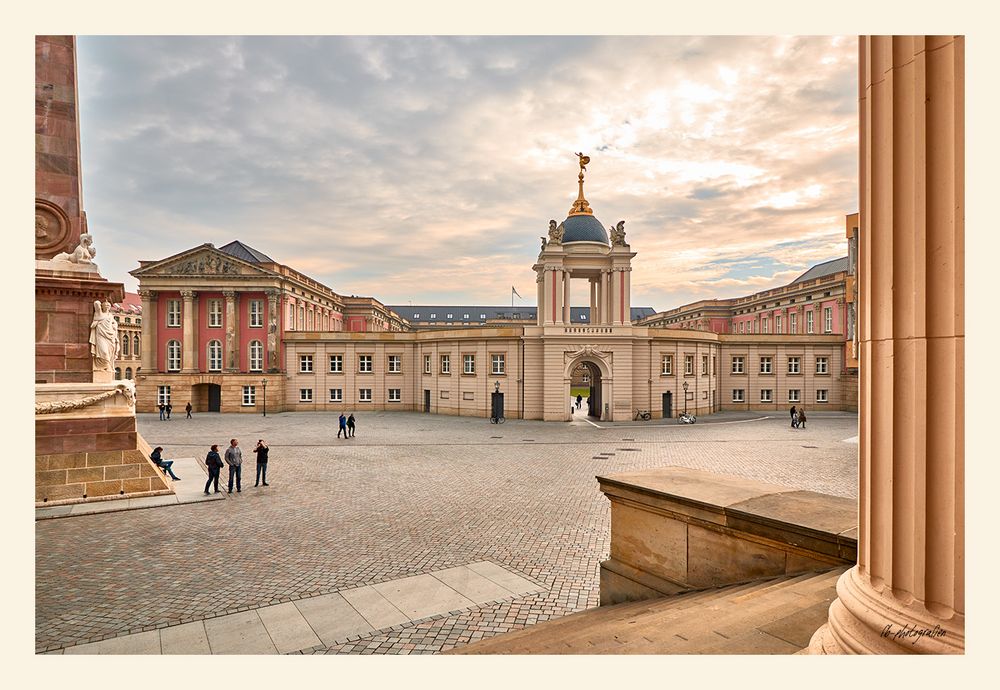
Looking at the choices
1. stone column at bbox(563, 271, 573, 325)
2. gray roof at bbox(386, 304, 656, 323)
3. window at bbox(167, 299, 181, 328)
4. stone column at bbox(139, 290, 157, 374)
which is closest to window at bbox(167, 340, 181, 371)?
stone column at bbox(139, 290, 157, 374)

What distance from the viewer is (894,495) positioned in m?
3.00

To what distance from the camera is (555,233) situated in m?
39.5

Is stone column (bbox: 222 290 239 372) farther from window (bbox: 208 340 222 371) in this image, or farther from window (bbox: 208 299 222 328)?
window (bbox: 208 299 222 328)

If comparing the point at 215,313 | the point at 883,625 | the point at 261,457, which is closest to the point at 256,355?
the point at 215,313

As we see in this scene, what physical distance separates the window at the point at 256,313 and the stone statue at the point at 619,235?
30.4m

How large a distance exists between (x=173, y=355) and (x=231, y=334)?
212 inches

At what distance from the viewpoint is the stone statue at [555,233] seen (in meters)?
39.4

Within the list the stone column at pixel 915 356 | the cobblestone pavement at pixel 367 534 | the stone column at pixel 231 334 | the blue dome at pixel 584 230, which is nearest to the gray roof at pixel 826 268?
the blue dome at pixel 584 230

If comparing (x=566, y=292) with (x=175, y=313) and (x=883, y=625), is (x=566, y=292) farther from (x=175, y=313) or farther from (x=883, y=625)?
(x=883, y=625)

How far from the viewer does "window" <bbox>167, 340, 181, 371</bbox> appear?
149 feet

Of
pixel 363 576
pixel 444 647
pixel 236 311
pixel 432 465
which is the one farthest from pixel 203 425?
pixel 444 647

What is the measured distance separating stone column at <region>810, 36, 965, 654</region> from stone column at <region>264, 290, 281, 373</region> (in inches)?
1862

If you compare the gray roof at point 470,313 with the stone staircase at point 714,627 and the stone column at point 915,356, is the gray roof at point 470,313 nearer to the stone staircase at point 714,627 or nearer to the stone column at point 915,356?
the stone staircase at point 714,627

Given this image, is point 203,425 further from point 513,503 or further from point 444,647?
point 444,647
